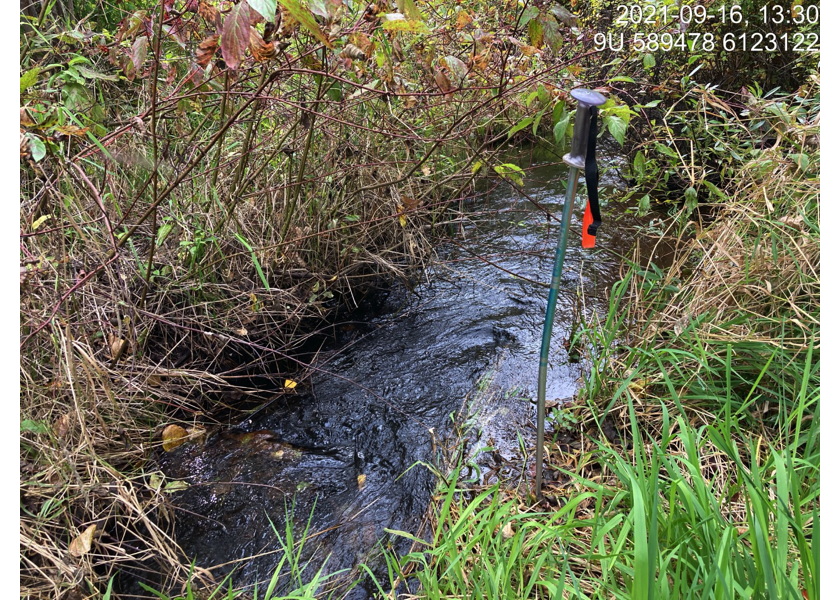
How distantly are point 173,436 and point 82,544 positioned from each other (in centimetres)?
77

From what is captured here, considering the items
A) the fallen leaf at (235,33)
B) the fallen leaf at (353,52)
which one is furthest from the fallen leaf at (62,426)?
the fallen leaf at (353,52)

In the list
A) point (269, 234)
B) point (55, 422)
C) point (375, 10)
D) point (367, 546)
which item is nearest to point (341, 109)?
point (269, 234)

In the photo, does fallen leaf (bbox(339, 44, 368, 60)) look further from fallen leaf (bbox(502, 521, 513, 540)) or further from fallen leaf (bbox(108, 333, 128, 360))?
fallen leaf (bbox(502, 521, 513, 540))

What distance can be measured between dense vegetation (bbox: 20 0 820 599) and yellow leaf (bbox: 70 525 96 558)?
29 millimetres

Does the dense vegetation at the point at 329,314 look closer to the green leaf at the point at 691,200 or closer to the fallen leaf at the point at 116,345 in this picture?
the fallen leaf at the point at 116,345

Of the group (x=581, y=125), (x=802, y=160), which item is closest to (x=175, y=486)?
(x=581, y=125)

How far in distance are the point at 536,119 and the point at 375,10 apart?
0.83 m

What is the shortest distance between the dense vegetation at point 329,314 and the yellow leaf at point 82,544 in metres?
0.03

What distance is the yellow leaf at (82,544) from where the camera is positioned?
5.95 ft

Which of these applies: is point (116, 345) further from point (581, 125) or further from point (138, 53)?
point (581, 125)

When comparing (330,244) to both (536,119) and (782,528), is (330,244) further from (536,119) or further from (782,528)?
(782,528)

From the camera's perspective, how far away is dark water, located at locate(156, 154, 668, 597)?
2.19 metres

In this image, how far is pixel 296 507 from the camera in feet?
7.54
